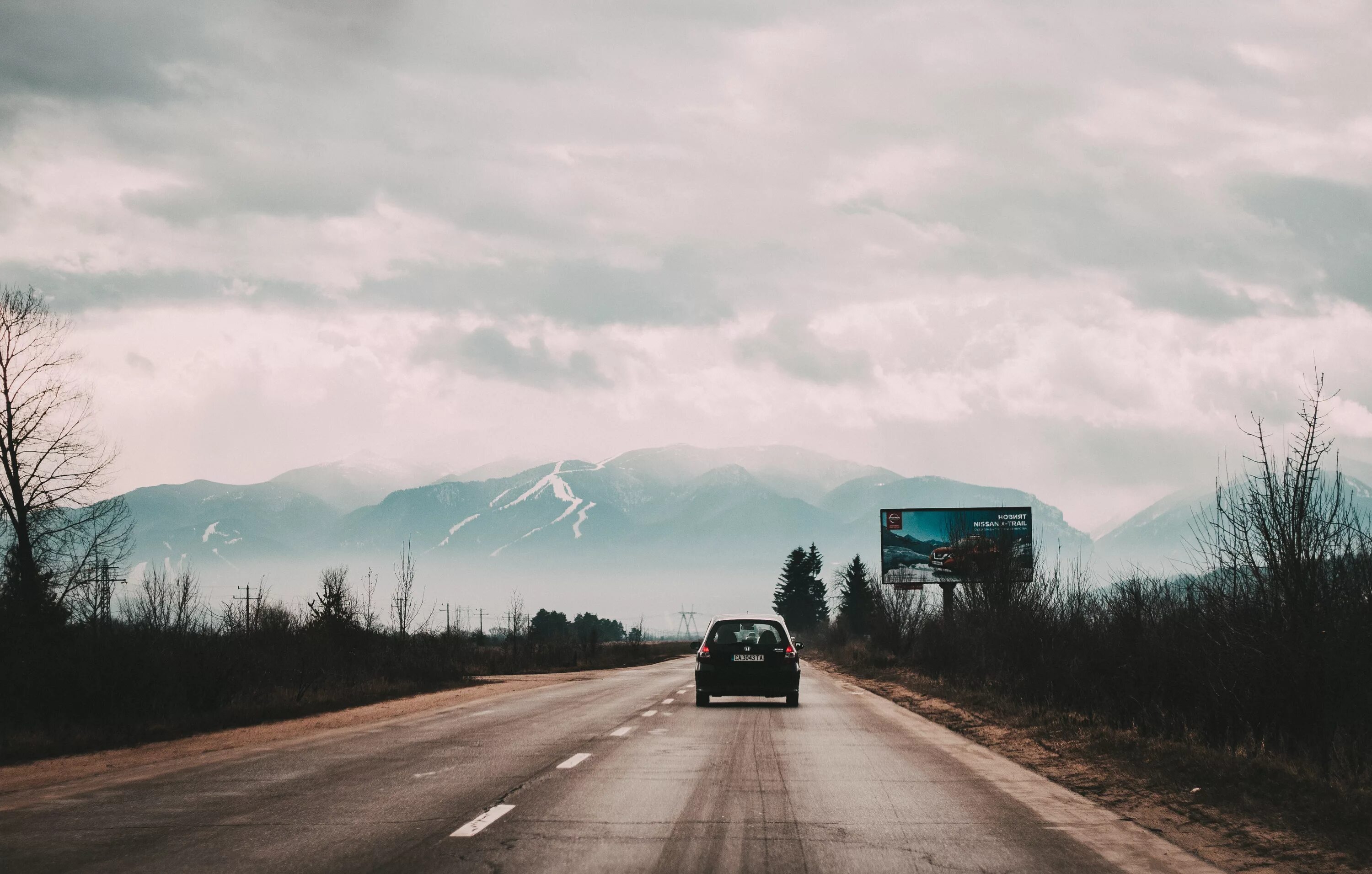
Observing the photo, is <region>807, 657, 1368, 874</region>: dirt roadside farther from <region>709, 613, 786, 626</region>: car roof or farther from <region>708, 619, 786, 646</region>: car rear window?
<region>709, 613, 786, 626</region>: car roof

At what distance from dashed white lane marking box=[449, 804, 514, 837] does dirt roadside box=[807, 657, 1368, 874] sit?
4821mm

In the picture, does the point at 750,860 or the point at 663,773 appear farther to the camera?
the point at 663,773

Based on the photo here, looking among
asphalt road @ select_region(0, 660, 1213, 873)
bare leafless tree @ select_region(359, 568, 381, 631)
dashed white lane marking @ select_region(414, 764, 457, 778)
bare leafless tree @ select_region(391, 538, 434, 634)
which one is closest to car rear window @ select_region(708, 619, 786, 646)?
asphalt road @ select_region(0, 660, 1213, 873)

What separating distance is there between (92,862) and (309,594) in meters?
34.4

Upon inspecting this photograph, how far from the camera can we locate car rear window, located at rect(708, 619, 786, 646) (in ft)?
73.0

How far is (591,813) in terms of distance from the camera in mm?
9016

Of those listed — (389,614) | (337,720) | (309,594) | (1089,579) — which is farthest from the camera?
(389,614)

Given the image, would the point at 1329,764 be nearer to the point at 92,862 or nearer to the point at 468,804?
the point at 468,804

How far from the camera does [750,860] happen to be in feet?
23.5

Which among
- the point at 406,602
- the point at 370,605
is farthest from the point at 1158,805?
the point at 406,602

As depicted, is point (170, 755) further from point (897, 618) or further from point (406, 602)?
point (897, 618)

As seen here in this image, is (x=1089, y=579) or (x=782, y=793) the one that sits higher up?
(x=1089, y=579)

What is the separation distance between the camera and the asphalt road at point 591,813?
23.8 feet

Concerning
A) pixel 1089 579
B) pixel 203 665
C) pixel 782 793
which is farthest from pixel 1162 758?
pixel 203 665
